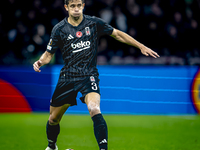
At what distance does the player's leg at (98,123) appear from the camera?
3.46 metres

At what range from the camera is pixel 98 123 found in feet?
11.5

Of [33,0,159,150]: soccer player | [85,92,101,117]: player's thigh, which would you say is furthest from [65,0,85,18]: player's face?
[85,92,101,117]: player's thigh

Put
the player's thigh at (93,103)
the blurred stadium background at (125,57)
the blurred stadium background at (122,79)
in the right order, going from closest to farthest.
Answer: the player's thigh at (93,103) → the blurred stadium background at (122,79) → the blurred stadium background at (125,57)

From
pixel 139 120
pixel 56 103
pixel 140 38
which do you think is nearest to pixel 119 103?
pixel 139 120

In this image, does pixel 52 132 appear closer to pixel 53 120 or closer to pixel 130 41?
pixel 53 120

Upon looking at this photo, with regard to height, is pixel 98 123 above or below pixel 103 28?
below

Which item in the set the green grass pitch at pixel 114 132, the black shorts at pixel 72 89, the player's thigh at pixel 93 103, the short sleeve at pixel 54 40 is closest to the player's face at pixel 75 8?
the short sleeve at pixel 54 40

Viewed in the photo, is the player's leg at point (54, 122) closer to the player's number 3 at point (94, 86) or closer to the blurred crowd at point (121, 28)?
the player's number 3 at point (94, 86)

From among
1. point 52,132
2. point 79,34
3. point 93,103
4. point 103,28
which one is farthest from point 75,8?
point 52,132

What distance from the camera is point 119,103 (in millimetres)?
7703

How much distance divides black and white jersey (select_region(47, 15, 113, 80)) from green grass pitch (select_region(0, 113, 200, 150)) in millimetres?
1312

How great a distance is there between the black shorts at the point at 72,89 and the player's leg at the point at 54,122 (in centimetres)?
7

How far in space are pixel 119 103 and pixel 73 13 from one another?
415 centimetres

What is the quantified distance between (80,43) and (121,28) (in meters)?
5.82
